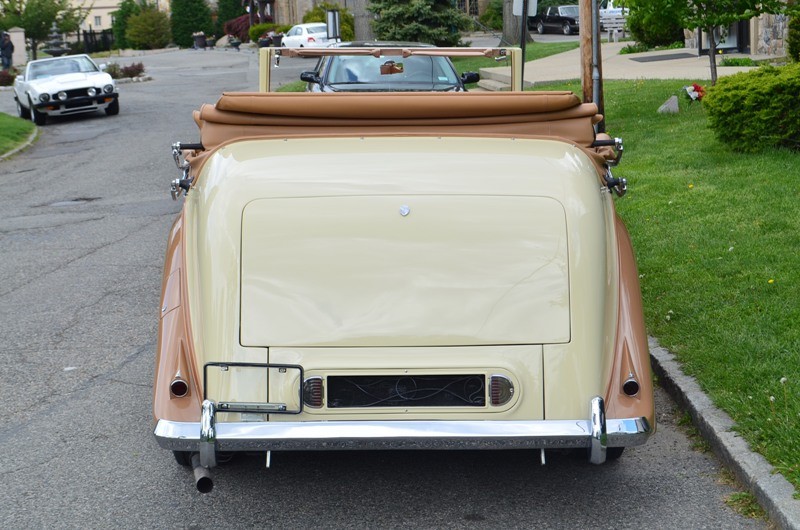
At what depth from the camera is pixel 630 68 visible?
23.9 meters

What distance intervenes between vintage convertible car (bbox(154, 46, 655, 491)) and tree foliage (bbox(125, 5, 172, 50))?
66659 millimetres

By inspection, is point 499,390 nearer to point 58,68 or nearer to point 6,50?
point 58,68

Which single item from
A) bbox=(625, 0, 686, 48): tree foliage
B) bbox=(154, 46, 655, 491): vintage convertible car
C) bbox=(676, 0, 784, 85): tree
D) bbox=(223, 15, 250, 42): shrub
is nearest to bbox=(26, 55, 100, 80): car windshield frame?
bbox=(625, 0, 686, 48): tree foliage

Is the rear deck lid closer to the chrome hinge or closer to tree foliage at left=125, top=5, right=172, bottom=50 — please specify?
the chrome hinge

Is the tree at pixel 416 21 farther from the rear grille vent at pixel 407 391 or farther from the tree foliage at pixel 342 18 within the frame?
the rear grille vent at pixel 407 391

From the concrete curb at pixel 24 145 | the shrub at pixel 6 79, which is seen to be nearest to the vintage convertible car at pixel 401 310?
the concrete curb at pixel 24 145

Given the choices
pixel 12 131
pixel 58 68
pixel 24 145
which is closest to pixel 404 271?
Answer: pixel 24 145

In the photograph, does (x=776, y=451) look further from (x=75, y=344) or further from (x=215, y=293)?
(x=75, y=344)

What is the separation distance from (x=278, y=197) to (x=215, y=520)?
A: 138 cm

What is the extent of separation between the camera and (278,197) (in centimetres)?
454

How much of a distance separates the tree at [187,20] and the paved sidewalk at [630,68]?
44062mm

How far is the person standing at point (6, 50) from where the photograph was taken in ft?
153

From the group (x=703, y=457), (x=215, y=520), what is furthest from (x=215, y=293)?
(x=703, y=457)

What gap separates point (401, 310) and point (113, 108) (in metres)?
22.5
